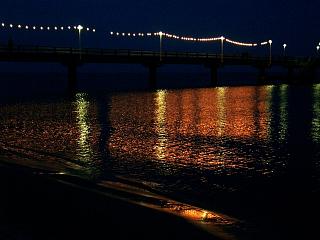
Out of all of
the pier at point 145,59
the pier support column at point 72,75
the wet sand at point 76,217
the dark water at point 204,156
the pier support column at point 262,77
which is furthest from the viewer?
the pier support column at point 262,77

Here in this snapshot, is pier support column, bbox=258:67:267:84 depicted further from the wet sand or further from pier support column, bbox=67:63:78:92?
the wet sand

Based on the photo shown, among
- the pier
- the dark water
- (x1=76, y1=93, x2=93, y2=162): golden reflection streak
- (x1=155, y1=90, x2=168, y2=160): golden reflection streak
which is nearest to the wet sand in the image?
the dark water

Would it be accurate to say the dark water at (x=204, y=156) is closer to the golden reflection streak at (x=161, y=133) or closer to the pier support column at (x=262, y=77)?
the golden reflection streak at (x=161, y=133)

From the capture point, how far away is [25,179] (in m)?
10.5

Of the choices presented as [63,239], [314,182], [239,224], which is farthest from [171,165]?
[63,239]

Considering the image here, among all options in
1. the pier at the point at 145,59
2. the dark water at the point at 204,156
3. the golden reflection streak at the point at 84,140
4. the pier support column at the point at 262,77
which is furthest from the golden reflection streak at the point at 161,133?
the pier support column at the point at 262,77

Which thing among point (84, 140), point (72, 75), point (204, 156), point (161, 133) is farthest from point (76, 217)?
point (72, 75)

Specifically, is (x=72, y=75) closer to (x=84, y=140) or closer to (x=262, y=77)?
(x=262, y=77)

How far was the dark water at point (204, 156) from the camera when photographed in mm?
9422

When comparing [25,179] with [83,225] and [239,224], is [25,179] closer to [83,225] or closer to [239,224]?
[83,225]

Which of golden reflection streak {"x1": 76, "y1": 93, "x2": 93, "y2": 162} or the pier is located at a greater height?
the pier

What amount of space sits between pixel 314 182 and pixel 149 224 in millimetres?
5136

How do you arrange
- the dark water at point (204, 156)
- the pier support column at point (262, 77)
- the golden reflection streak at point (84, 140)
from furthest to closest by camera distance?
the pier support column at point (262, 77) < the golden reflection streak at point (84, 140) < the dark water at point (204, 156)

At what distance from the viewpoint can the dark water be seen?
942cm
